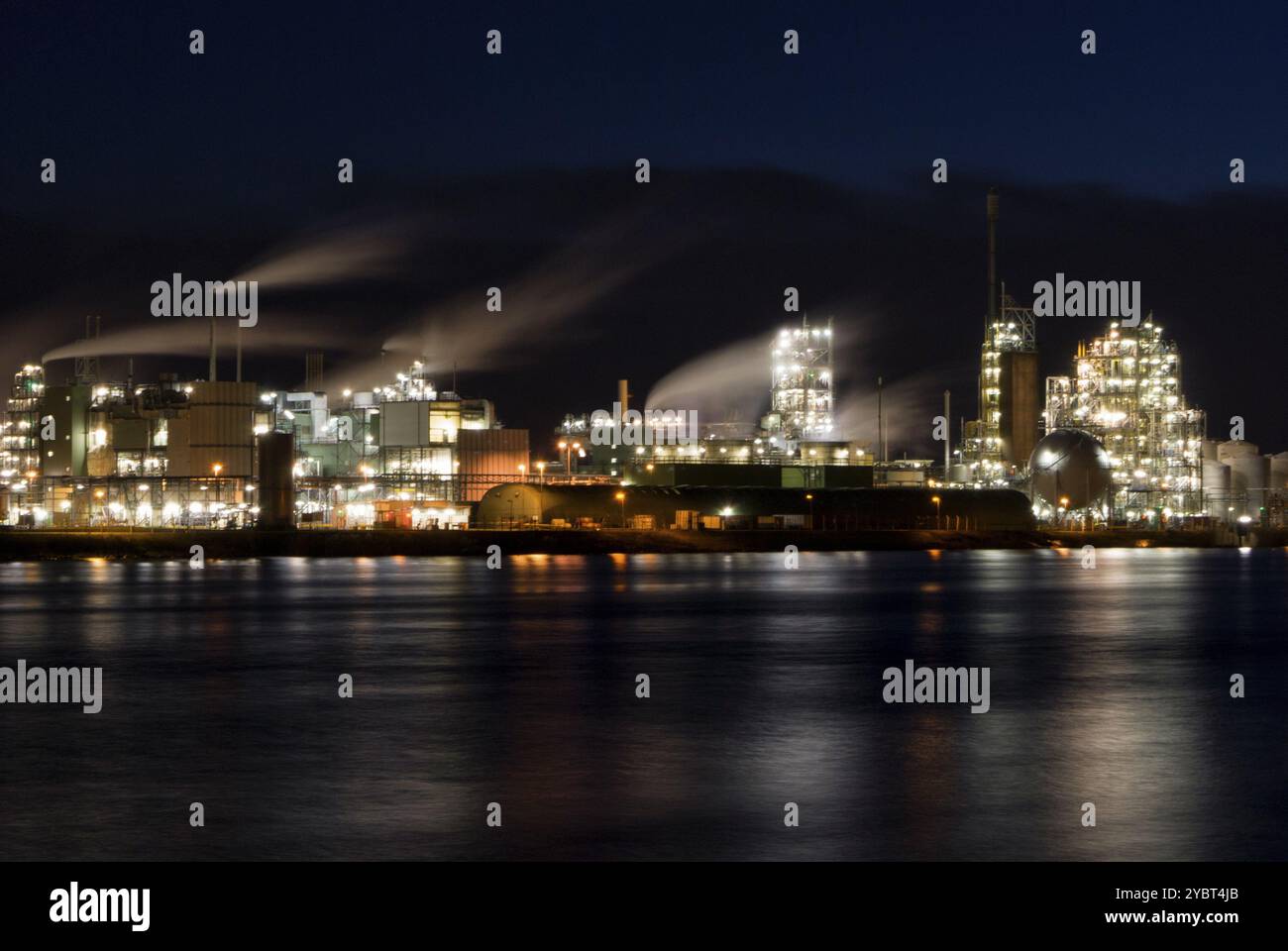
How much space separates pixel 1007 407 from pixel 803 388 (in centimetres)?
1824

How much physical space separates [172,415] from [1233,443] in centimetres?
10454

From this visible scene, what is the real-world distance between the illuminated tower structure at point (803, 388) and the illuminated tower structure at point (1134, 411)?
70.4ft

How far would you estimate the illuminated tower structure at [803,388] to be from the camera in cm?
13925

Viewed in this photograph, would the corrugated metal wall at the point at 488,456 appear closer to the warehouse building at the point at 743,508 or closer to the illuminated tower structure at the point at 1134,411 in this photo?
the warehouse building at the point at 743,508

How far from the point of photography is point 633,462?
143 meters

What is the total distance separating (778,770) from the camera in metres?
21.6

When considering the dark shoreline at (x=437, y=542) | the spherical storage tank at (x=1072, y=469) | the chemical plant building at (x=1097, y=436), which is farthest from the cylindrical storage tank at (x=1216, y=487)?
the dark shoreline at (x=437, y=542)

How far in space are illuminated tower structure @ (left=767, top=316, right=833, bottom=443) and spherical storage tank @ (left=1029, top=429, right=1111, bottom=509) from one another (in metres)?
23.5

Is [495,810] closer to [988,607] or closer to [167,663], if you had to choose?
[167,663]

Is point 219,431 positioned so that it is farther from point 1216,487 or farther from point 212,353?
point 1216,487

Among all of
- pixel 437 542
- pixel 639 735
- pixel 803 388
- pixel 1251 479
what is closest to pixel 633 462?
pixel 803 388

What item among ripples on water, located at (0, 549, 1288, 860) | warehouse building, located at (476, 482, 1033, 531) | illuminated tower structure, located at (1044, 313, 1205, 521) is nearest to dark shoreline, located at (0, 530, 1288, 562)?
warehouse building, located at (476, 482, 1033, 531)

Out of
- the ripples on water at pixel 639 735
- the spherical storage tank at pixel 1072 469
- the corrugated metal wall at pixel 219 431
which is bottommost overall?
the ripples on water at pixel 639 735
